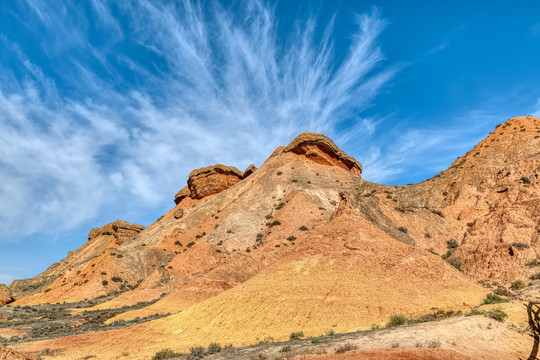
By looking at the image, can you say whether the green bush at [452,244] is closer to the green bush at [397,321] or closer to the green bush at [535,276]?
the green bush at [535,276]

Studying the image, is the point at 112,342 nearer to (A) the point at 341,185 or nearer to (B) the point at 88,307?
(B) the point at 88,307

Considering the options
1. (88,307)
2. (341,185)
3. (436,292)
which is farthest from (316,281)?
(341,185)

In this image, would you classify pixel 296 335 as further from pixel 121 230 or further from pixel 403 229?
pixel 121 230

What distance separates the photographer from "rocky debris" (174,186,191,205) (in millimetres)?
66500

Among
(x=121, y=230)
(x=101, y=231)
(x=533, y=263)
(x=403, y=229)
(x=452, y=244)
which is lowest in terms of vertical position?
(x=533, y=263)

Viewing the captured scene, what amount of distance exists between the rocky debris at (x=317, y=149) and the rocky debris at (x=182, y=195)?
23488 mm

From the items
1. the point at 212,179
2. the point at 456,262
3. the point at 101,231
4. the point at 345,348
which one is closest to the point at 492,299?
the point at 345,348

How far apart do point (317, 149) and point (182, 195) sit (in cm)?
2936

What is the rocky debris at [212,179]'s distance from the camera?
6131 cm

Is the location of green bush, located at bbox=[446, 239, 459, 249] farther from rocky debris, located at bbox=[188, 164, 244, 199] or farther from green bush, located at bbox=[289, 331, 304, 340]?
rocky debris, located at bbox=[188, 164, 244, 199]

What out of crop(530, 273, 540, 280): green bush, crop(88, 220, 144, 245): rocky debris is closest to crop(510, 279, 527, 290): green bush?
crop(530, 273, 540, 280): green bush

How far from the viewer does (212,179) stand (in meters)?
61.6

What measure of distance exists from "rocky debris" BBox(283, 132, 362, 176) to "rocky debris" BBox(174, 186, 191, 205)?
2349 centimetres

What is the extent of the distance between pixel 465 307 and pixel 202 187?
52579 millimetres
